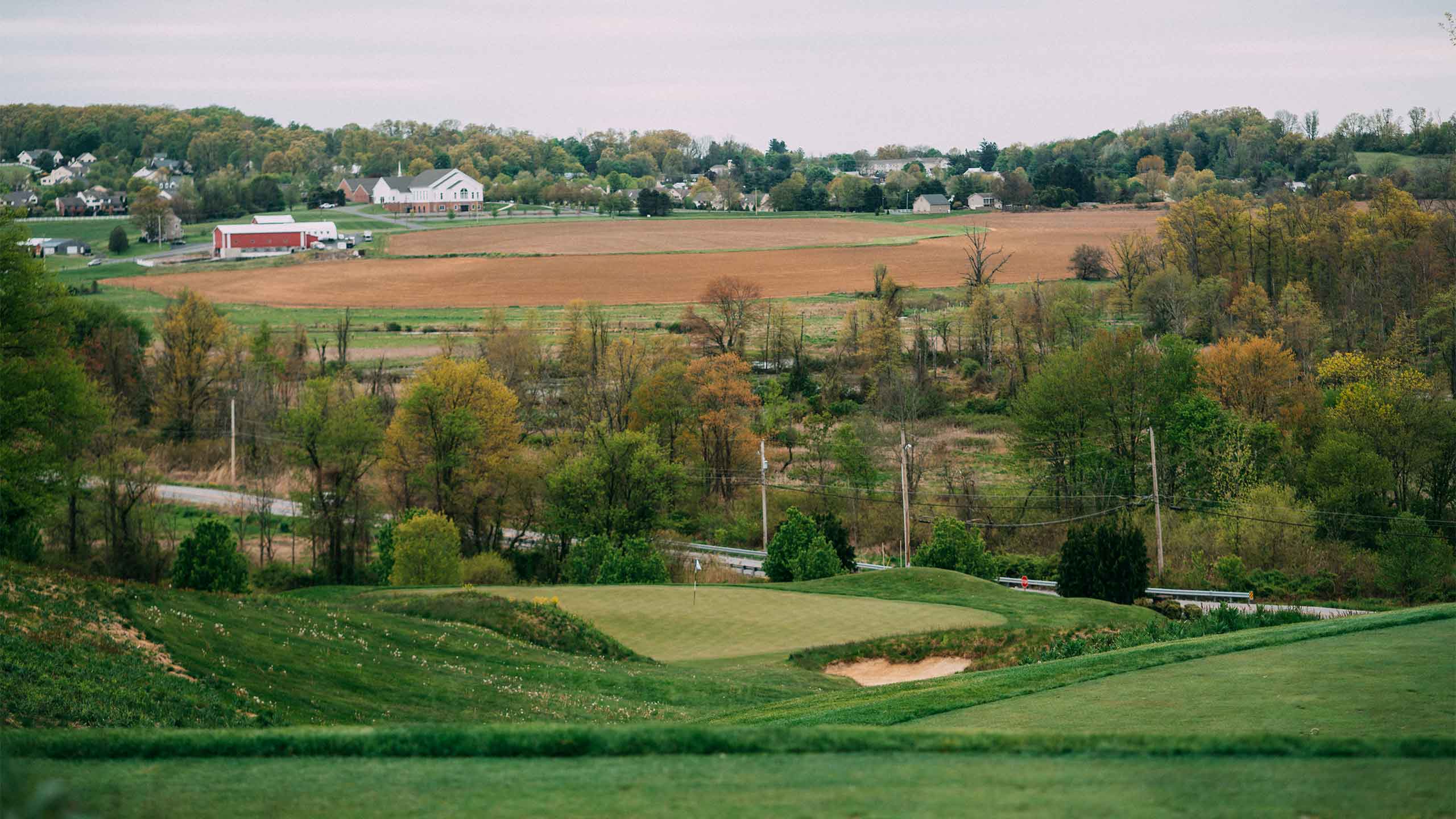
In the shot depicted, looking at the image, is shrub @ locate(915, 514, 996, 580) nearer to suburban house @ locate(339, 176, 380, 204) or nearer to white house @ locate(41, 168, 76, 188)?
suburban house @ locate(339, 176, 380, 204)

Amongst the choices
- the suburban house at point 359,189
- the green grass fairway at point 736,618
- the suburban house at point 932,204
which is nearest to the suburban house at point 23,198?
the suburban house at point 359,189

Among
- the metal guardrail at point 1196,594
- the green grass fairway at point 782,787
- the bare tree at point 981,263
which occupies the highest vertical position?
the bare tree at point 981,263

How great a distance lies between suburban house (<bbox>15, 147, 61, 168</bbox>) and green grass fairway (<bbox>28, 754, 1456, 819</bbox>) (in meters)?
199

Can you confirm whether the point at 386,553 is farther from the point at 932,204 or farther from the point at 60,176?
the point at 60,176

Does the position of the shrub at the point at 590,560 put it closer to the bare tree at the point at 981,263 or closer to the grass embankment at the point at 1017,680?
the grass embankment at the point at 1017,680

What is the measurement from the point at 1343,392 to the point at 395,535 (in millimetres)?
38473

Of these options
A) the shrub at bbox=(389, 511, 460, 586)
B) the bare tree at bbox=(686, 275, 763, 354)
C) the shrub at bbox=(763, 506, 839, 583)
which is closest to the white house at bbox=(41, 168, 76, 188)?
the bare tree at bbox=(686, 275, 763, 354)

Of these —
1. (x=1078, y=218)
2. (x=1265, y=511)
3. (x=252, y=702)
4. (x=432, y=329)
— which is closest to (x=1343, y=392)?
(x=1265, y=511)

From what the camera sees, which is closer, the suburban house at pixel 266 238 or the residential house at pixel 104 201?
the suburban house at pixel 266 238

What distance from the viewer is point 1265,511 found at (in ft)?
145

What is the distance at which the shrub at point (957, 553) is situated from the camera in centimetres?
3938

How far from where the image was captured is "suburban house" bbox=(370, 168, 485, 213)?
146 metres

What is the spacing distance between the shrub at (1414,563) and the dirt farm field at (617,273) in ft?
165

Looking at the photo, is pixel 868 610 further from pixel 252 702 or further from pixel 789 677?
pixel 252 702
